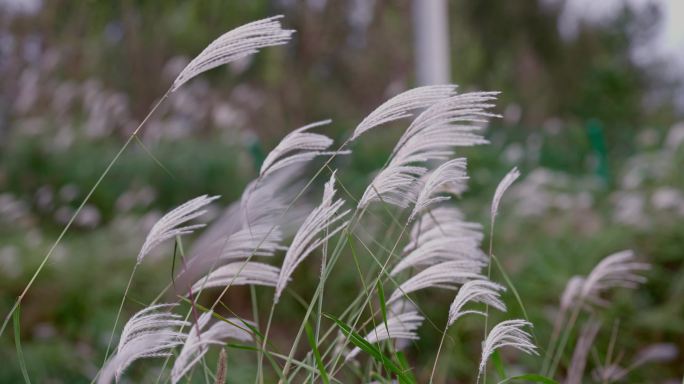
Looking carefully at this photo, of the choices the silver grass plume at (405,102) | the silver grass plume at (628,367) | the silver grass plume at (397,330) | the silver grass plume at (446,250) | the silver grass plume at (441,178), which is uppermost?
the silver grass plume at (405,102)

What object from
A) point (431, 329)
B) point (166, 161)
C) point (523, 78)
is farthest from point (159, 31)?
point (431, 329)

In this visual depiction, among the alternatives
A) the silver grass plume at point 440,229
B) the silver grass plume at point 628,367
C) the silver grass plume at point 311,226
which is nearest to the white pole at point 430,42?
the silver grass plume at point 628,367

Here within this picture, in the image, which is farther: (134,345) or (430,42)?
(430,42)

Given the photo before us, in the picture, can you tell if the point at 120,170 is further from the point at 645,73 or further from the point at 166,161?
the point at 645,73

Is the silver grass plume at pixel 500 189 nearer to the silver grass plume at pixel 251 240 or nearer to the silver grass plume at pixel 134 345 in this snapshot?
A: the silver grass plume at pixel 251 240

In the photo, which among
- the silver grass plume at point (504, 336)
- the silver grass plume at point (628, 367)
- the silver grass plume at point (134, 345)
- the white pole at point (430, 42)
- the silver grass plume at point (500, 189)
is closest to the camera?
the silver grass plume at point (134, 345)

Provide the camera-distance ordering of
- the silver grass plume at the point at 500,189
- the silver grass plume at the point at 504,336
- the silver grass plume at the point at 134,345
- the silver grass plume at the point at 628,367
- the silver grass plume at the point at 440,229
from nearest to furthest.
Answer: the silver grass plume at the point at 134,345 < the silver grass plume at the point at 504,336 < the silver grass plume at the point at 500,189 < the silver grass plume at the point at 440,229 < the silver grass plume at the point at 628,367

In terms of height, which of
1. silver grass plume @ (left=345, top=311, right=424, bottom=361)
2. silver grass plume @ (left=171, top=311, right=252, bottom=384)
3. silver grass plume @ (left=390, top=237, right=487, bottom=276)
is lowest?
silver grass plume @ (left=345, top=311, right=424, bottom=361)

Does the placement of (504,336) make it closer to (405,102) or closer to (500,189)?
(500,189)

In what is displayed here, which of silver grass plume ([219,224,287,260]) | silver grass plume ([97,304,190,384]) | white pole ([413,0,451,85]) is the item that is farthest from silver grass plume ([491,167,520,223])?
white pole ([413,0,451,85])

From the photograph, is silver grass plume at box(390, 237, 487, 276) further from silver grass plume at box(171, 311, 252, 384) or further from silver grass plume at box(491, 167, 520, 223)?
silver grass plume at box(171, 311, 252, 384)

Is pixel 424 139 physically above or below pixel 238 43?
below

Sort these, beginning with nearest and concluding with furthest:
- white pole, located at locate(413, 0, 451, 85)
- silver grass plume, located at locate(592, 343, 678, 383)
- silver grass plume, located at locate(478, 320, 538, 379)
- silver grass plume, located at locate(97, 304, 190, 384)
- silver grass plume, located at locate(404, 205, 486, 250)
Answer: silver grass plume, located at locate(97, 304, 190, 384)
silver grass plume, located at locate(478, 320, 538, 379)
silver grass plume, located at locate(404, 205, 486, 250)
silver grass plume, located at locate(592, 343, 678, 383)
white pole, located at locate(413, 0, 451, 85)

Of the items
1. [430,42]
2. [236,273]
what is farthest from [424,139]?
[430,42]
